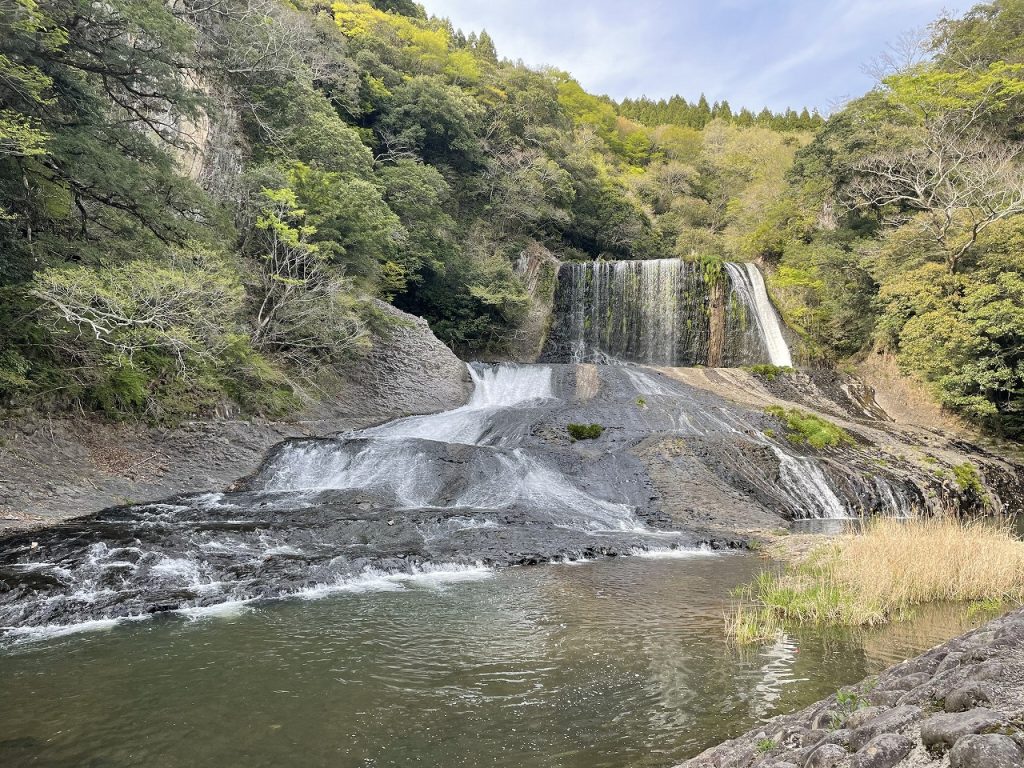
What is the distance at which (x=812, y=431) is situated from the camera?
16.9 metres

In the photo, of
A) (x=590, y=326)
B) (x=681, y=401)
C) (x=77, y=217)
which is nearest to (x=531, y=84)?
(x=590, y=326)

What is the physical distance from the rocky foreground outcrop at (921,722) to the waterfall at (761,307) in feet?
81.7

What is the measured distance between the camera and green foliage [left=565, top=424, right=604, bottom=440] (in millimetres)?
16203

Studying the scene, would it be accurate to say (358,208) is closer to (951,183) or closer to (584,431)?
(584,431)

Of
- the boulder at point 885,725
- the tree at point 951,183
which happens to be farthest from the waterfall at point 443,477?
the tree at point 951,183

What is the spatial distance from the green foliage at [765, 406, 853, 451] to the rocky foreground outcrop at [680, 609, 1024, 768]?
564 inches

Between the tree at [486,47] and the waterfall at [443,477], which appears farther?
the tree at [486,47]

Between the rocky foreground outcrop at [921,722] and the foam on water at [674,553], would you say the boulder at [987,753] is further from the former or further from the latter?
the foam on water at [674,553]

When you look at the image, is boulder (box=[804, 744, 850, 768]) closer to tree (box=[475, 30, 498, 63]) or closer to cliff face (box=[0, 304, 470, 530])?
cliff face (box=[0, 304, 470, 530])

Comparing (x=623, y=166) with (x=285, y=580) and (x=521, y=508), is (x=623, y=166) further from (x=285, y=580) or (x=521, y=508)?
(x=285, y=580)

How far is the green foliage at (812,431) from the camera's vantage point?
1659cm

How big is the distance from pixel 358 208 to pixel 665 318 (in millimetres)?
15775

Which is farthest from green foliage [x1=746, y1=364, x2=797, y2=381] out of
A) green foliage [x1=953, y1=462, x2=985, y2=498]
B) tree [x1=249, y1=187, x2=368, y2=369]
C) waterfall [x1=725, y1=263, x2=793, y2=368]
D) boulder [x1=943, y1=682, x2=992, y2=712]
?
boulder [x1=943, y1=682, x2=992, y2=712]

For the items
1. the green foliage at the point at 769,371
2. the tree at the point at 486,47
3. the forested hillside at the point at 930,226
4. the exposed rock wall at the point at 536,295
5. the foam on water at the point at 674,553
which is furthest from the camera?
the tree at the point at 486,47
